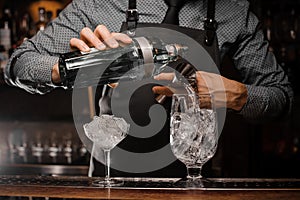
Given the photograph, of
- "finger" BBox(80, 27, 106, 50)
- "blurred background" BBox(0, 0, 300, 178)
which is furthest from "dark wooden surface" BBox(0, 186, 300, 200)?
"blurred background" BBox(0, 0, 300, 178)

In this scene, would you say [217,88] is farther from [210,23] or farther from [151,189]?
[151,189]

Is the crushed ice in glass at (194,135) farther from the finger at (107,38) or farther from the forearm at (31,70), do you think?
the forearm at (31,70)

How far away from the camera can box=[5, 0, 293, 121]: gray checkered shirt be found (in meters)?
2.08

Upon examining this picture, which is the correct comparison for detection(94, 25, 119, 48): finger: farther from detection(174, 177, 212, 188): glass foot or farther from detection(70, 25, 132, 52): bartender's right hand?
detection(174, 177, 212, 188): glass foot

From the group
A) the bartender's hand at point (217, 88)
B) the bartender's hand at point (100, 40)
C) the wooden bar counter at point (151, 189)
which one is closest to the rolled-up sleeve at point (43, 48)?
the bartender's hand at point (100, 40)

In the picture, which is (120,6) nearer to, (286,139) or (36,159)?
(36,159)

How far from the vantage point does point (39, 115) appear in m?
3.53

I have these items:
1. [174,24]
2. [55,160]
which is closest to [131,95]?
[174,24]

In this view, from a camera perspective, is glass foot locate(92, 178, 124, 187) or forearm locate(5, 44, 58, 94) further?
forearm locate(5, 44, 58, 94)

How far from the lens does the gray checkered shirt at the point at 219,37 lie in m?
2.08

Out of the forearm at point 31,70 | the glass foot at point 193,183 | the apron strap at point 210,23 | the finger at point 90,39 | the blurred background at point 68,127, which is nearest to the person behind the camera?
the glass foot at point 193,183

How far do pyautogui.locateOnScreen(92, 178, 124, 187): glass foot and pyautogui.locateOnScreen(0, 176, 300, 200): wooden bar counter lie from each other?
1 centimetres

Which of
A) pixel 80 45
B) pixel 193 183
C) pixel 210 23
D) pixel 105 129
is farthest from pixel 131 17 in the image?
pixel 193 183

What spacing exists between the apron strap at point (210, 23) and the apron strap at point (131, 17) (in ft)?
0.81
